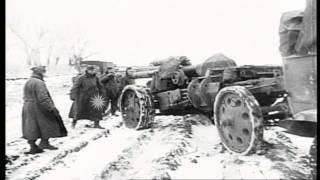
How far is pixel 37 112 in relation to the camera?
16.1ft

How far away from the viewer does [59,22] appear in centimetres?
388

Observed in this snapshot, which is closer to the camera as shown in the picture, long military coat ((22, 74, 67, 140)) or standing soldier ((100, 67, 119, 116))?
long military coat ((22, 74, 67, 140))

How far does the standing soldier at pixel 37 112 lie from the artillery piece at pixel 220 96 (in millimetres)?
1696

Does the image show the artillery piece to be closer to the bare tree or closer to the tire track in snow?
the tire track in snow

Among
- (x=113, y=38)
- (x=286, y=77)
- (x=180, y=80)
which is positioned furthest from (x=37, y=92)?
(x=286, y=77)

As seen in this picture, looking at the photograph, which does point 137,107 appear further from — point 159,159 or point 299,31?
point 299,31

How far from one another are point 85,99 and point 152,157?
3.34 meters

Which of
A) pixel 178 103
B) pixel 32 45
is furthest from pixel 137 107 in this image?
pixel 32 45

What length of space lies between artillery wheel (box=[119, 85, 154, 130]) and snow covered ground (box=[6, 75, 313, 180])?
202 millimetres

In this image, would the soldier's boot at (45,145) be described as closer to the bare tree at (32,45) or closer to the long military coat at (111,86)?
the bare tree at (32,45)

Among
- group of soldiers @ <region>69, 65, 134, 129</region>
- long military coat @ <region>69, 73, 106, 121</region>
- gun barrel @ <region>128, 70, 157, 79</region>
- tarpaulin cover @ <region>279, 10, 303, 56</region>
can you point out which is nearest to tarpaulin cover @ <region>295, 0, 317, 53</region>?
tarpaulin cover @ <region>279, 10, 303, 56</region>

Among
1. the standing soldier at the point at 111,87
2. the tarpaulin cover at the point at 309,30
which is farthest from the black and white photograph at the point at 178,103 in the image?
the standing soldier at the point at 111,87

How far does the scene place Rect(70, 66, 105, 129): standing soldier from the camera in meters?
7.12

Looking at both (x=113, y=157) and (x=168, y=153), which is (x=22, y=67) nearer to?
(x=113, y=157)
